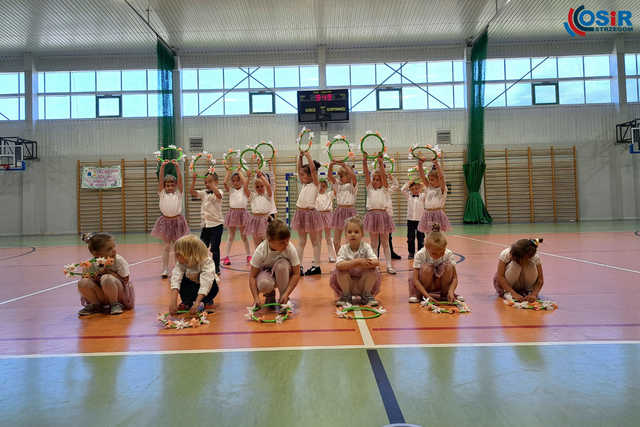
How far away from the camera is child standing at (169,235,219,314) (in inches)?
113

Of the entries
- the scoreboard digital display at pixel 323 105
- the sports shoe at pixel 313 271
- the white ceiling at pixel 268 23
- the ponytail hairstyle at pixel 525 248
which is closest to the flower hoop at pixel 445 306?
the ponytail hairstyle at pixel 525 248

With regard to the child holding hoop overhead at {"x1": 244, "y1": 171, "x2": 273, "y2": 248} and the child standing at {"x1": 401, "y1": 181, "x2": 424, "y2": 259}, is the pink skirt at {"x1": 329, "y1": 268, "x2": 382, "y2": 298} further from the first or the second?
the child standing at {"x1": 401, "y1": 181, "x2": 424, "y2": 259}

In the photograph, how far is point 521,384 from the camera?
67.1 inches

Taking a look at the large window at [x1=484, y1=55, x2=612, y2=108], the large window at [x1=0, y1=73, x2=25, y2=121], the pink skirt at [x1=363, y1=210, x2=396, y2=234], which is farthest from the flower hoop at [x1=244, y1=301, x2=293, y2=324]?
the large window at [x1=0, y1=73, x2=25, y2=121]

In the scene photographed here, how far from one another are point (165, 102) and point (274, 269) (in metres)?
13.4

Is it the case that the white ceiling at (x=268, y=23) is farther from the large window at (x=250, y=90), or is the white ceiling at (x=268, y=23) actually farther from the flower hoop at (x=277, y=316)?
the flower hoop at (x=277, y=316)

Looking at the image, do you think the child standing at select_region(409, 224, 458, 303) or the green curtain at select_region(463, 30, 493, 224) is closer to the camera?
the child standing at select_region(409, 224, 458, 303)

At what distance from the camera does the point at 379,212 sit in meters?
5.02

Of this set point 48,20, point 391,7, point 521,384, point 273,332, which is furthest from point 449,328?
point 48,20

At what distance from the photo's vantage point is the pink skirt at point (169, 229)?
198 inches

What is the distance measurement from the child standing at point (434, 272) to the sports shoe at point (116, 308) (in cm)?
230

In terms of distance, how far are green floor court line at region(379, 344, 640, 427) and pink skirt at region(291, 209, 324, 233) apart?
10.5 ft

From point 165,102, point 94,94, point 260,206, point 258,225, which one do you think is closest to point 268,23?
point 165,102

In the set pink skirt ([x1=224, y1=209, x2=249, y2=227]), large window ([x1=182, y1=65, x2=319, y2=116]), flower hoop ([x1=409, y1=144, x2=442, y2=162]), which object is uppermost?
large window ([x1=182, y1=65, x2=319, y2=116])
